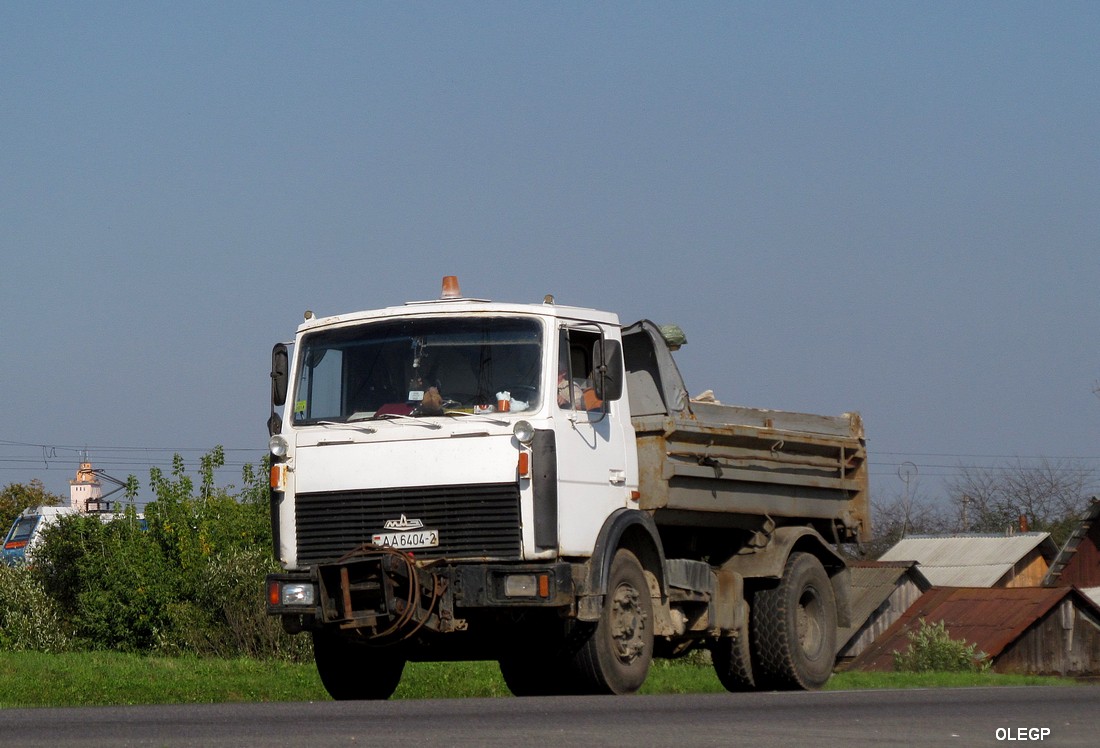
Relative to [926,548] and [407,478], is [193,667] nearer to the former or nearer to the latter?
[407,478]

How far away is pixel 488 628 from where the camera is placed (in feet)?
40.2

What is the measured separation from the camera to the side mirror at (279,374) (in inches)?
491

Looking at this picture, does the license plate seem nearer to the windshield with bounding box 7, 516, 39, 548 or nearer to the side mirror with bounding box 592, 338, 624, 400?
the side mirror with bounding box 592, 338, 624, 400

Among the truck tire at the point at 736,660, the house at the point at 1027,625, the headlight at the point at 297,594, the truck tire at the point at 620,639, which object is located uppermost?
the headlight at the point at 297,594

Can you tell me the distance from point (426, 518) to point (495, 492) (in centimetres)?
58

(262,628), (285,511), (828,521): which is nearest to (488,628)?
(285,511)

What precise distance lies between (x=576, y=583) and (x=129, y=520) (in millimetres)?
22329

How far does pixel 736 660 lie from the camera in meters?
14.5

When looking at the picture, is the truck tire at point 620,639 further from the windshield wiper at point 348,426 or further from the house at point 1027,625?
the house at point 1027,625

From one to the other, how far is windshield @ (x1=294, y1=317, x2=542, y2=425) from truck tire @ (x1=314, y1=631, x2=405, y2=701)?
2021 mm

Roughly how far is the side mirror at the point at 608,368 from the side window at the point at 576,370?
98mm

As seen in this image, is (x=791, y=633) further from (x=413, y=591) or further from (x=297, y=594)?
(x=297, y=594)

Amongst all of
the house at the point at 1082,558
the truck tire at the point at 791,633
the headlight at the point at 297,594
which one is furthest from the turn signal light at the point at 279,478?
the house at the point at 1082,558

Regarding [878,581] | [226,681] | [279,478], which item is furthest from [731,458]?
[878,581]
